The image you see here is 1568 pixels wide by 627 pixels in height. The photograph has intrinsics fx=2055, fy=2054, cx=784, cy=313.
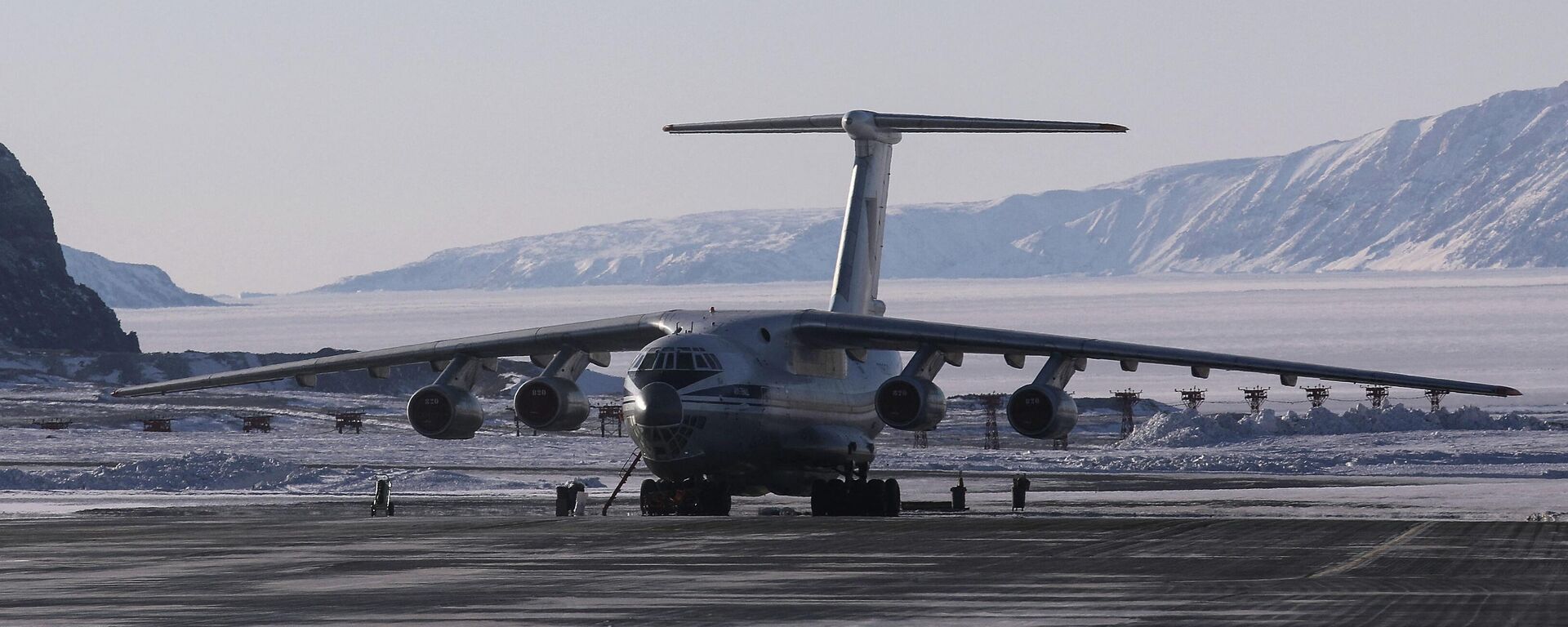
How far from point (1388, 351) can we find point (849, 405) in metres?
122

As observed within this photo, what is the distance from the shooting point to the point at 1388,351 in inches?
5832

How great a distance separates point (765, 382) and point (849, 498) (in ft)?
9.26

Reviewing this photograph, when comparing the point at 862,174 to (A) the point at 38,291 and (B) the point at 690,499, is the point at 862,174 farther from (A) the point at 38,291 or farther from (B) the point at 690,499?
(A) the point at 38,291

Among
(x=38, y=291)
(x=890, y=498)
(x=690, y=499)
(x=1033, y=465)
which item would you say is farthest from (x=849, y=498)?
(x=38, y=291)

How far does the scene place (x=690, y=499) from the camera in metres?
32.0

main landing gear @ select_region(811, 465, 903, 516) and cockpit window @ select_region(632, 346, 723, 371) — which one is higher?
cockpit window @ select_region(632, 346, 723, 371)

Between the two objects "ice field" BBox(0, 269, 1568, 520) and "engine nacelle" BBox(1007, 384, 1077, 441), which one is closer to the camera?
"engine nacelle" BBox(1007, 384, 1077, 441)

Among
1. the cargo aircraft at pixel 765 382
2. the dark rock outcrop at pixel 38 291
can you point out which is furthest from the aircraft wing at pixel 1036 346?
the dark rock outcrop at pixel 38 291

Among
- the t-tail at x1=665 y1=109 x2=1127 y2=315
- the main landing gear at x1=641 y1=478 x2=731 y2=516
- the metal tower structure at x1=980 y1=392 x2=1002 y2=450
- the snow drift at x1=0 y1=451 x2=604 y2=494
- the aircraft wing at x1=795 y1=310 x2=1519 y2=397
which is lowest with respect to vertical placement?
the snow drift at x1=0 y1=451 x2=604 y2=494

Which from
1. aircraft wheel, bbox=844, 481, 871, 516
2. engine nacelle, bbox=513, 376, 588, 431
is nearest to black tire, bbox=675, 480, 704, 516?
engine nacelle, bbox=513, 376, 588, 431

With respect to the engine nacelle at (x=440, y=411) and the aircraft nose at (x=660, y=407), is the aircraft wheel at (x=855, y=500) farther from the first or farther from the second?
the engine nacelle at (x=440, y=411)

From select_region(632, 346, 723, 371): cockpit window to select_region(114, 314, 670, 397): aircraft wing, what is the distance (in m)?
2.36

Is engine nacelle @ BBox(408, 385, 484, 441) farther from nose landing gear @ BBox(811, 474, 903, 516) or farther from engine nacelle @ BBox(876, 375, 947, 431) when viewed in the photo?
engine nacelle @ BBox(876, 375, 947, 431)

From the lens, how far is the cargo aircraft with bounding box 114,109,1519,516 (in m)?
30.3
